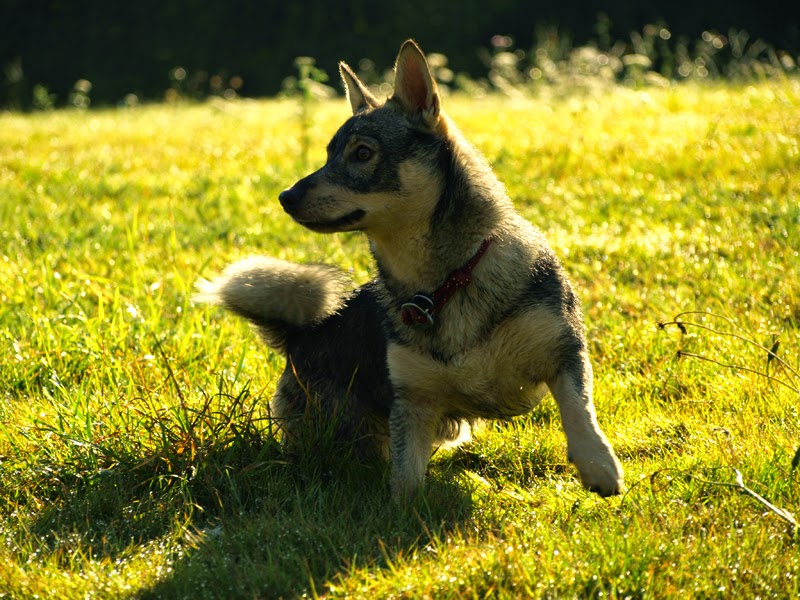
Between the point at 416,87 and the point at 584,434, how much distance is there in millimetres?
1546

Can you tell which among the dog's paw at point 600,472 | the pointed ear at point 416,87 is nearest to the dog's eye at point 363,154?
the pointed ear at point 416,87

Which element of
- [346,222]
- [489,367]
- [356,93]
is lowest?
[489,367]

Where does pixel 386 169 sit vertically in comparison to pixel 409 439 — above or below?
above

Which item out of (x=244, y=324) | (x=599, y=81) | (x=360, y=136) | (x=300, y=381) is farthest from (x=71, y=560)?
(x=599, y=81)

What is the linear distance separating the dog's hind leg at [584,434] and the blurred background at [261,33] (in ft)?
62.1

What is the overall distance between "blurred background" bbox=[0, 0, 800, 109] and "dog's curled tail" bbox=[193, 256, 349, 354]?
706 inches

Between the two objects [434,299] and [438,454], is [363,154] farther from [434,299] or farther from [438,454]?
[438,454]

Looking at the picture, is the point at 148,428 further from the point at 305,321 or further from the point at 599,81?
the point at 599,81

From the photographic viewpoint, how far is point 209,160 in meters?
9.73

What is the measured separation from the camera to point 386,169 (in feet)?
12.2

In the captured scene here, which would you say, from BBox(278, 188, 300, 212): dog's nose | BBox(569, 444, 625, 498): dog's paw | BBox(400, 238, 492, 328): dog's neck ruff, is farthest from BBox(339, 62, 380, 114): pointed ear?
BBox(569, 444, 625, 498): dog's paw

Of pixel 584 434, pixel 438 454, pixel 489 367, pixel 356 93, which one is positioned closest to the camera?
pixel 584 434

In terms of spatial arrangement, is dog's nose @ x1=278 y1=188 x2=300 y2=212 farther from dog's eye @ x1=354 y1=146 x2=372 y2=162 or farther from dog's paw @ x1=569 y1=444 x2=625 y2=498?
dog's paw @ x1=569 y1=444 x2=625 y2=498

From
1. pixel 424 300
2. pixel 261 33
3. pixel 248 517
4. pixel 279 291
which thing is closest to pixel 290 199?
pixel 279 291
